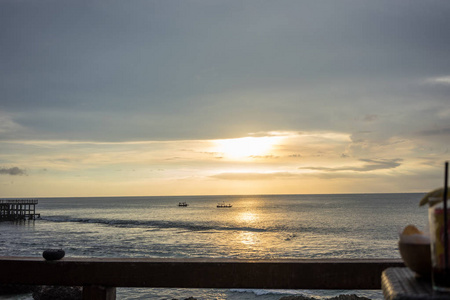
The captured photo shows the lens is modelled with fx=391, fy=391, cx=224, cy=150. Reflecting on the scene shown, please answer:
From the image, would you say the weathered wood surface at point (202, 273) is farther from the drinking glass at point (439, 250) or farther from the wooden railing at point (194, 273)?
the drinking glass at point (439, 250)

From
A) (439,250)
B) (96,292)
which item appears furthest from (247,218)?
(439,250)

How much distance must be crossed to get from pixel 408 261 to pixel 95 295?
201 cm

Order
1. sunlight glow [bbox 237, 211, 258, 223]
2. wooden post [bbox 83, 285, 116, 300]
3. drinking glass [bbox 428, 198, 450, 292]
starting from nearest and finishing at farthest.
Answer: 1. drinking glass [bbox 428, 198, 450, 292]
2. wooden post [bbox 83, 285, 116, 300]
3. sunlight glow [bbox 237, 211, 258, 223]

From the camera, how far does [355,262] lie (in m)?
2.41

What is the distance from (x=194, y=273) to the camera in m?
2.48

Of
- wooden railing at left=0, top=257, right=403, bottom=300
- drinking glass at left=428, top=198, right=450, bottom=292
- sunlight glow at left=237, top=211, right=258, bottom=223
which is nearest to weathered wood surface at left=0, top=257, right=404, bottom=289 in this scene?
wooden railing at left=0, top=257, right=403, bottom=300

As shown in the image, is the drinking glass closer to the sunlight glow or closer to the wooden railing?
the wooden railing

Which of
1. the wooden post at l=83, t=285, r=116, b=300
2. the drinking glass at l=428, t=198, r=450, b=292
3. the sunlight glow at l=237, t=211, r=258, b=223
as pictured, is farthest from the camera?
the sunlight glow at l=237, t=211, r=258, b=223

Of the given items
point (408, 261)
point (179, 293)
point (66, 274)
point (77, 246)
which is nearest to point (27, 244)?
point (77, 246)

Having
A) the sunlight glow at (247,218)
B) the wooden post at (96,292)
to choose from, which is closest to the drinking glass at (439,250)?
the wooden post at (96,292)

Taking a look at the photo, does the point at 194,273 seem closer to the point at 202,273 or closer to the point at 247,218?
the point at 202,273

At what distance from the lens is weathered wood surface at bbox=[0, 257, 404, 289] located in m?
2.39

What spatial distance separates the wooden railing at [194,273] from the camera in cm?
239

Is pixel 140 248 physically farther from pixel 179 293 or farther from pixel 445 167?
pixel 445 167
